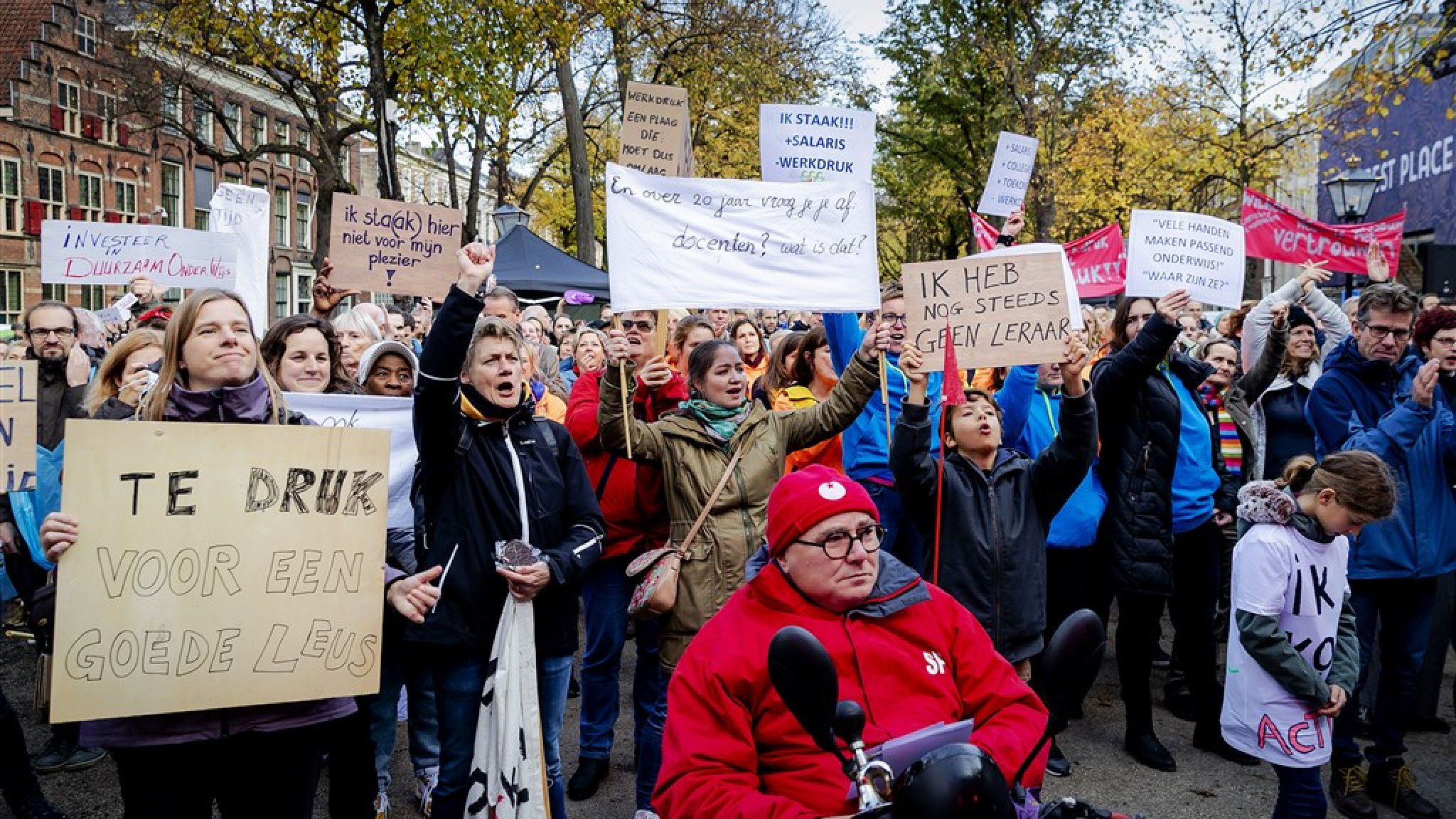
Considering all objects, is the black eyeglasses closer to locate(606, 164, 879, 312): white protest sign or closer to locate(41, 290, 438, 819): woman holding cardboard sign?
locate(41, 290, 438, 819): woman holding cardboard sign

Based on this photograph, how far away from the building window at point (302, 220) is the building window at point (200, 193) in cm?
569

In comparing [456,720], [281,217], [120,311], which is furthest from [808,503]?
[281,217]

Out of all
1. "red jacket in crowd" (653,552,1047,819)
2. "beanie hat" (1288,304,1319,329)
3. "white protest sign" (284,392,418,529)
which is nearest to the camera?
"red jacket in crowd" (653,552,1047,819)

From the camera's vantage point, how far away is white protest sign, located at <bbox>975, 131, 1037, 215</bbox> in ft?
28.3

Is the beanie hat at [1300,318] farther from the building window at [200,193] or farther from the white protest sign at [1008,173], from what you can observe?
the building window at [200,193]

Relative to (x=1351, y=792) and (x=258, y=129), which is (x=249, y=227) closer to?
(x=1351, y=792)

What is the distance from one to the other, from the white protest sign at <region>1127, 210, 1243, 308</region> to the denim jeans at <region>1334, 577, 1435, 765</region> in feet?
5.22

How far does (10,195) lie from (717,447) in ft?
129

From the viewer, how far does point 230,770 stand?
2.78m

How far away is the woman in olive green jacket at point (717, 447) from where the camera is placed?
162 inches

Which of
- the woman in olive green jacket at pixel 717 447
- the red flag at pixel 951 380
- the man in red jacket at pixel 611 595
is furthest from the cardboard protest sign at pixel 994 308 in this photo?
the man in red jacket at pixel 611 595

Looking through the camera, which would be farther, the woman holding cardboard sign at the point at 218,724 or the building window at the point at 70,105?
the building window at the point at 70,105

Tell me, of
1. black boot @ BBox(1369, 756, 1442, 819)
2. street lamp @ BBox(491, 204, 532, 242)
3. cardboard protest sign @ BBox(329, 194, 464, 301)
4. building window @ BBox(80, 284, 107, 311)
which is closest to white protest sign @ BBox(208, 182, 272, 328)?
cardboard protest sign @ BBox(329, 194, 464, 301)

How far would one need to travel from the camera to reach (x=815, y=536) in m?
2.58
